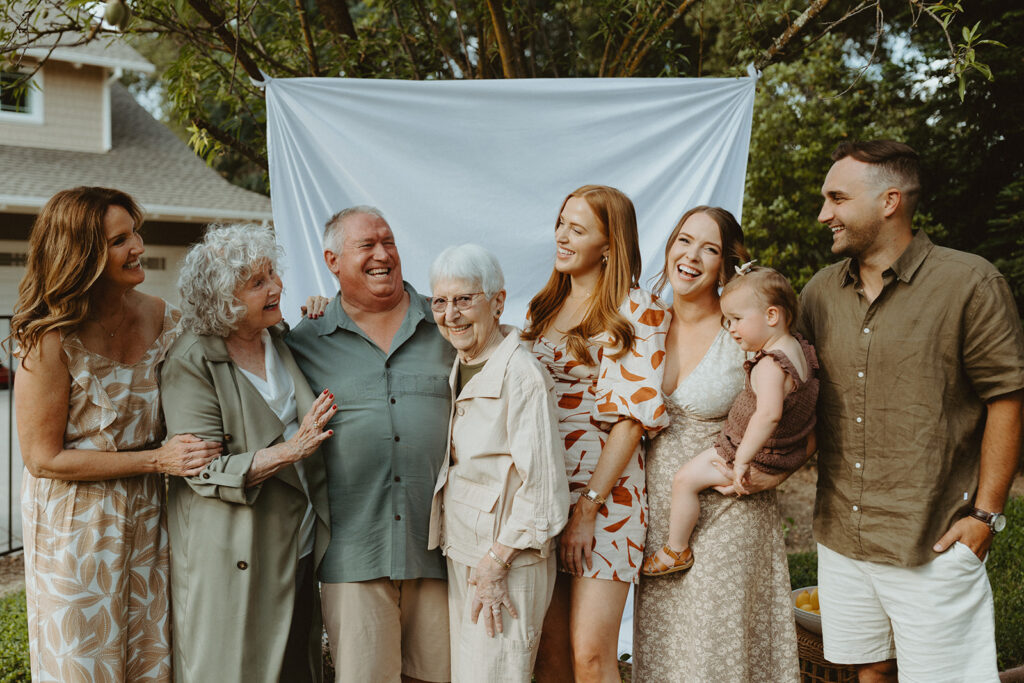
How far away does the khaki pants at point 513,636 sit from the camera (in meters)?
2.16

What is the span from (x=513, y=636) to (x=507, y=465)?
18.6 inches

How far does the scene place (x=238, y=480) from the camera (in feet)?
7.06

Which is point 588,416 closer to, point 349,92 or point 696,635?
point 696,635

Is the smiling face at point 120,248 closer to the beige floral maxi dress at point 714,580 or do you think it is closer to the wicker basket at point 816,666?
the beige floral maxi dress at point 714,580

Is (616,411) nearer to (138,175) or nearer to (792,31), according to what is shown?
(792,31)

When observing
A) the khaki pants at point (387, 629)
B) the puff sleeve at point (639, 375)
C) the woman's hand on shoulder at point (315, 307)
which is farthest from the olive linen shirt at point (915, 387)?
the woman's hand on shoulder at point (315, 307)

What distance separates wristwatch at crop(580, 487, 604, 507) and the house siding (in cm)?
1166

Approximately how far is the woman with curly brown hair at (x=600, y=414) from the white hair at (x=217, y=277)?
0.88m

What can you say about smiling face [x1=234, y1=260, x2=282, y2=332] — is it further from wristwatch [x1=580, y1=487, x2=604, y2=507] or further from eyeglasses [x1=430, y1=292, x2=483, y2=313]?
wristwatch [x1=580, y1=487, x2=604, y2=507]

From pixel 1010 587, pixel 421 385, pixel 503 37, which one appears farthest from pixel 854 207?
pixel 1010 587

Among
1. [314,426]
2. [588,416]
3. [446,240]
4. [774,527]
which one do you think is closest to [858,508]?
[774,527]

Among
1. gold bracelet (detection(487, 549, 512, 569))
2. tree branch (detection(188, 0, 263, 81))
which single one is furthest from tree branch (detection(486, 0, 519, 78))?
Answer: gold bracelet (detection(487, 549, 512, 569))

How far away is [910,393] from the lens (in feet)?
7.53

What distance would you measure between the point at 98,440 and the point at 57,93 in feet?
37.3
